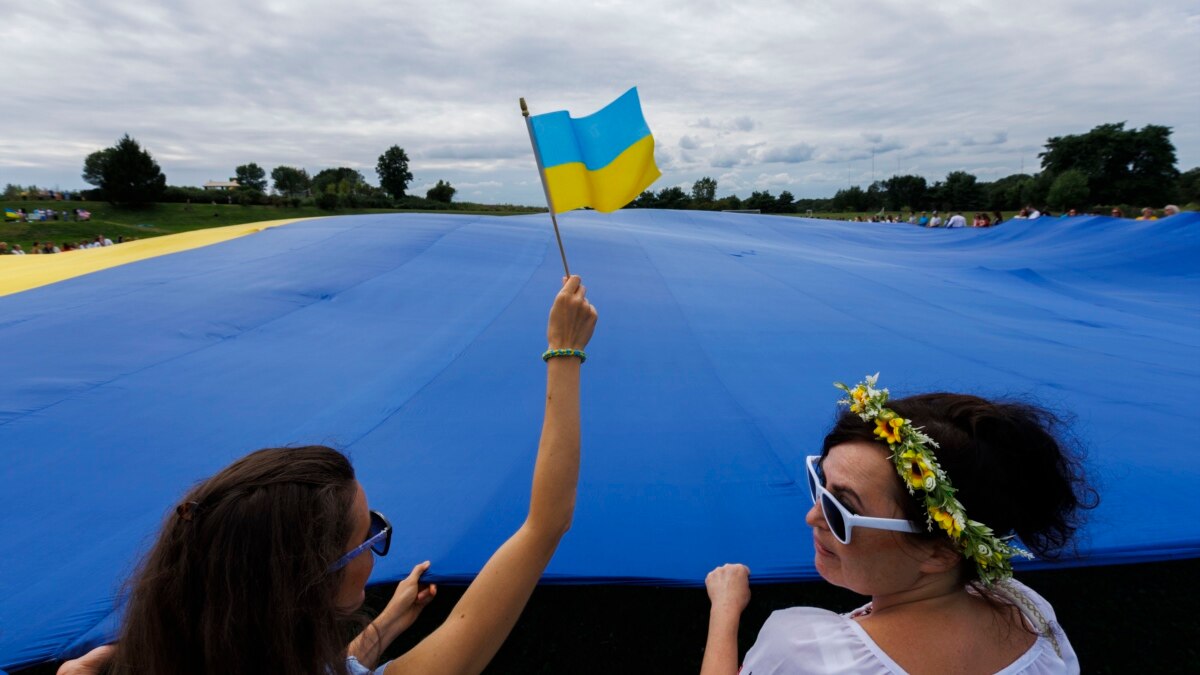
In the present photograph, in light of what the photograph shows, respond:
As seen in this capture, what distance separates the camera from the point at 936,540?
1121 millimetres

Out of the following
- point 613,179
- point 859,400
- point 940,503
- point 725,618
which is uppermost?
point 613,179

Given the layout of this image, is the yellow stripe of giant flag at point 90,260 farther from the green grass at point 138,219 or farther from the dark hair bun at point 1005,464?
the green grass at point 138,219

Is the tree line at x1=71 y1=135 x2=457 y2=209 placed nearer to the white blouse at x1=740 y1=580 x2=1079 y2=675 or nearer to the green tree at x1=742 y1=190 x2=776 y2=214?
the green tree at x1=742 y1=190 x2=776 y2=214

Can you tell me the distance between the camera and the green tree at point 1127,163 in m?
44.8

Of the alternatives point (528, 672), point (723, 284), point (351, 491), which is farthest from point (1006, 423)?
point (723, 284)

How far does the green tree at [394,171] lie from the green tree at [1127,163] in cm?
5550

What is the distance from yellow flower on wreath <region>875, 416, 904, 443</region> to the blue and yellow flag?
1260mm

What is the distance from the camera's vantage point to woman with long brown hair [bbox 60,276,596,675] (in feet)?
2.81

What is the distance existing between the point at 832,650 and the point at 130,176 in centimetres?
4941

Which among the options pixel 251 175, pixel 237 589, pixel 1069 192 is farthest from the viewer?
pixel 251 175

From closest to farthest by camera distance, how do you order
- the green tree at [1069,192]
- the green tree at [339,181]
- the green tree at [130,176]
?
the green tree at [130,176] < the green tree at [1069,192] < the green tree at [339,181]

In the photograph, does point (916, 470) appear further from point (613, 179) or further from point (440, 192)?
point (440, 192)

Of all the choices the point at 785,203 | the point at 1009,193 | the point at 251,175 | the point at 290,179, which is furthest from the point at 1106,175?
the point at 251,175

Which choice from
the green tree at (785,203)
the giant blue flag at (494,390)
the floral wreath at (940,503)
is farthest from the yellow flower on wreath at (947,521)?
the green tree at (785,203)
